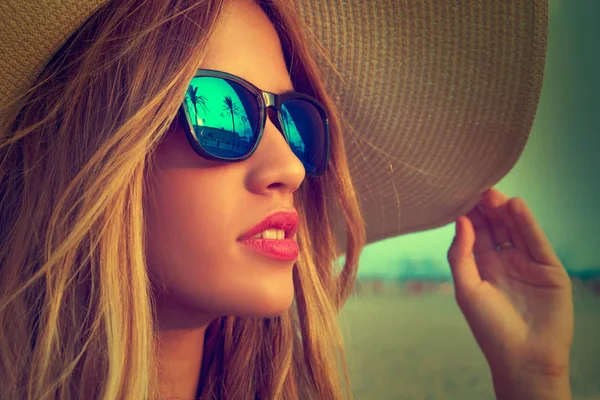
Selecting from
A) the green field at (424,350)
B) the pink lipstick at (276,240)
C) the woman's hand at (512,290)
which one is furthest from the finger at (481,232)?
the pink lipstick at (276,240)

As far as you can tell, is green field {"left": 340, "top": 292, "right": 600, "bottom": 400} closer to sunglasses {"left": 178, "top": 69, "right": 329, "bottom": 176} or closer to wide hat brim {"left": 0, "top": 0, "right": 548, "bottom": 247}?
wide hat brim {"left": 0, "top": 0, "right": 548, "bottom": 247}

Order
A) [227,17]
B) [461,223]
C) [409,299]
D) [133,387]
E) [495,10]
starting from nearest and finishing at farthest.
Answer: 1. [133,387]
2. [227,17]
3. [495,10]
4. [461,223]
5. [409,299]

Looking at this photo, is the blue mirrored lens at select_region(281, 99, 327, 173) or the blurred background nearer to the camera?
the blue mirrored lens at select_region(281, 99, 327, 173)

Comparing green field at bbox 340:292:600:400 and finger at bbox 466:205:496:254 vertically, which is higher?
finger at bbox 466:205:496:254

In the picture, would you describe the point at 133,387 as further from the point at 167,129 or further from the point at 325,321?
the point at 325,321

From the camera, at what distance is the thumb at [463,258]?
1.25 meters

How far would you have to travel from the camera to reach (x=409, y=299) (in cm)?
166

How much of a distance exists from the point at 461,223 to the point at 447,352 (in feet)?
2.21

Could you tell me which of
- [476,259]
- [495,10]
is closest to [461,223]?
[476,259]

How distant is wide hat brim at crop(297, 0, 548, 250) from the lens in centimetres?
94

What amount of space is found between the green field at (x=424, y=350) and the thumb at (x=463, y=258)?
21cm

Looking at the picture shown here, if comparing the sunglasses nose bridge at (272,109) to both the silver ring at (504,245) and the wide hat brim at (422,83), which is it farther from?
the silver ring at (504,245)

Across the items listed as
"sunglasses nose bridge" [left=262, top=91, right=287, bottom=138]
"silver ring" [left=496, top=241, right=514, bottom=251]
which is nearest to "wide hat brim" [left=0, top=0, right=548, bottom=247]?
"silver ring" [left=496, top=241, right=514, bottom=251]

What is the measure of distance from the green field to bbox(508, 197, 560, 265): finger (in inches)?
5.2
